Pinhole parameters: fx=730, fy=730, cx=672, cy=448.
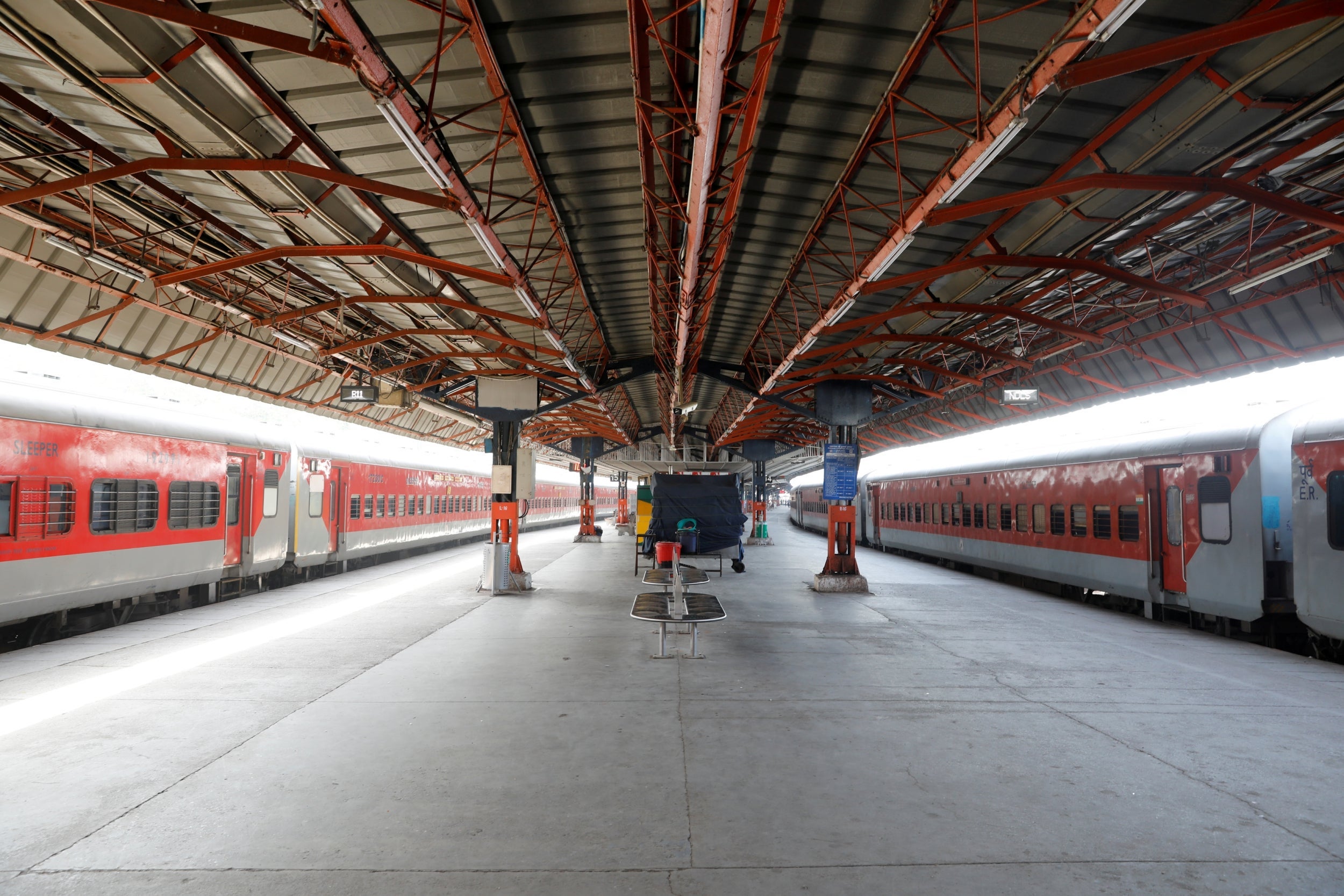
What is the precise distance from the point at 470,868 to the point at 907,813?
9.48ft

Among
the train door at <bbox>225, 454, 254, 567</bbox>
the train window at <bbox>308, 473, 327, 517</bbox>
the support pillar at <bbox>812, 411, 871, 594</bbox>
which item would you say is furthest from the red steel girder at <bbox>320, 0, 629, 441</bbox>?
the train window at <bbox>308, 473, 327, 517</bbox>

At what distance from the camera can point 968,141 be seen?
762 cm

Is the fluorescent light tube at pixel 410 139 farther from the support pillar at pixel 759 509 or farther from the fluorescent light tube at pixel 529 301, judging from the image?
the support pillar at pixel 759 509

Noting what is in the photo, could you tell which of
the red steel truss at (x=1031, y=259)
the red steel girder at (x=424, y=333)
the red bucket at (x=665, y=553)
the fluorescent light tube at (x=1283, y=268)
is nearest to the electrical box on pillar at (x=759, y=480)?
the red steel truss at (x=1031, y=259)

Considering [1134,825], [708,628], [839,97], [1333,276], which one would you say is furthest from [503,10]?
[1333,276]

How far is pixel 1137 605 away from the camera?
47.8ft

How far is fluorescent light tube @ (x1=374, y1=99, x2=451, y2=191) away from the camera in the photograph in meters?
6.07

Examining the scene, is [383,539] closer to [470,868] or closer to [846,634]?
[846,634]

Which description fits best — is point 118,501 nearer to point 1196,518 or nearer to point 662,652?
point 662,652

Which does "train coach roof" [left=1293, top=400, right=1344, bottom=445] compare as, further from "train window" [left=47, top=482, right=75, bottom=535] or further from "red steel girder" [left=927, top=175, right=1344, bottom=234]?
"train window" [left=47, top=482, right=75, bottom=535]

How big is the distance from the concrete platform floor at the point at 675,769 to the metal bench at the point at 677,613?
0.34 meters

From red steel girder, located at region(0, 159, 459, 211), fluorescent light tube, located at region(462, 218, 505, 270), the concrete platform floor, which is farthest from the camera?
fluorescent light tube, located at region(462, 218, 505, 270)

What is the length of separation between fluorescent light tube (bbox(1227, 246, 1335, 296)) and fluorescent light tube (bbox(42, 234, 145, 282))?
17.6 meters

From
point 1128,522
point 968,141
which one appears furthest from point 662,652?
point 1128,522
